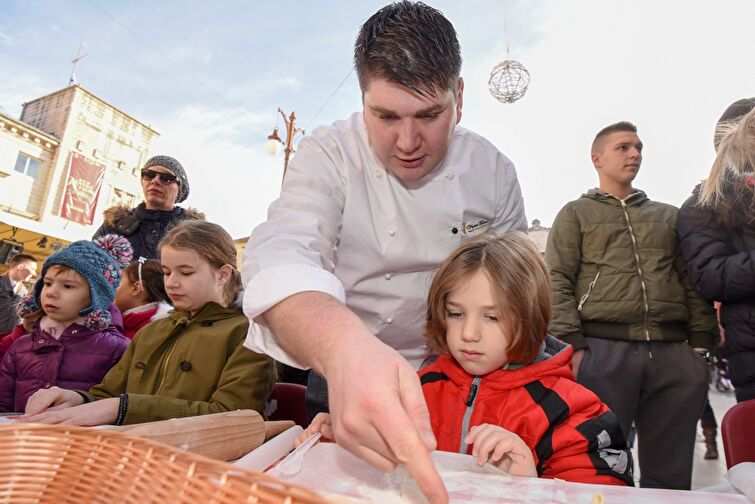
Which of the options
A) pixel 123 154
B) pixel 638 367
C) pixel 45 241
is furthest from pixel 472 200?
pixel 123 154

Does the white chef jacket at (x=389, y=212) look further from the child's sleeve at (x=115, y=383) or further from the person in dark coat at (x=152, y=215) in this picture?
the person in dark coat at (x=152, y=215)

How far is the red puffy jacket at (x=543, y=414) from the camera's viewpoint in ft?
3.86

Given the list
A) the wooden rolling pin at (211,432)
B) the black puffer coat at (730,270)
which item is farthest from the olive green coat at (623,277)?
the wooden rolling pin at (211,432)

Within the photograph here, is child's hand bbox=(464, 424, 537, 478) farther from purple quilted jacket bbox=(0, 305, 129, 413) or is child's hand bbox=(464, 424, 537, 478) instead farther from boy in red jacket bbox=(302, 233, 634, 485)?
purple quilted jacket bbox=(0, 305, 129, 413)

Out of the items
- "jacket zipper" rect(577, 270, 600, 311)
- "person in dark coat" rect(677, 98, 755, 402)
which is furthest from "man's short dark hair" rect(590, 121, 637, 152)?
"jacket zipper" rect(577, 270, 600, 311)

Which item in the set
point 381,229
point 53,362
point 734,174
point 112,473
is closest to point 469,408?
point 381,229

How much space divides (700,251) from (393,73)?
1.84 m

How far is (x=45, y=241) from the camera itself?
16281 millimetres

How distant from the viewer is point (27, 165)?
20.7 metres

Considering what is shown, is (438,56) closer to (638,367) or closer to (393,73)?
(393,73)

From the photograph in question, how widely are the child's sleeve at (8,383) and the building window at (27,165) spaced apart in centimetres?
2261

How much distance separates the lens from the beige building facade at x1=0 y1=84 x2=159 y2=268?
19.9 m

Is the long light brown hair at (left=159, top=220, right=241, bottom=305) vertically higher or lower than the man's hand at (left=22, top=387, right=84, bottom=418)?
higher

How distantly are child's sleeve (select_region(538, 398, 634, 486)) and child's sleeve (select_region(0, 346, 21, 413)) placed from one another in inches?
95.1
